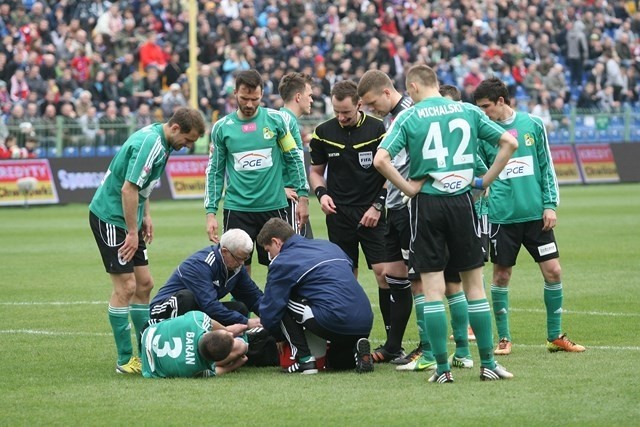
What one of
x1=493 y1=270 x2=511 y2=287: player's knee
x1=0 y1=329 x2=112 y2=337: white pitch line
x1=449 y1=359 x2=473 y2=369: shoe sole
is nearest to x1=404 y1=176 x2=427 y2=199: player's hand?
x1=449 y1=359 x2=473 y2=369: shoe sole

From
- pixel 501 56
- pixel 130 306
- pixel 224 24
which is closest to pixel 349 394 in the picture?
pixel 130 306

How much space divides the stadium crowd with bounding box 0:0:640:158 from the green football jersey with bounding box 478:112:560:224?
21.3 metres

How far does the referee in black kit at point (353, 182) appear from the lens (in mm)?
11016

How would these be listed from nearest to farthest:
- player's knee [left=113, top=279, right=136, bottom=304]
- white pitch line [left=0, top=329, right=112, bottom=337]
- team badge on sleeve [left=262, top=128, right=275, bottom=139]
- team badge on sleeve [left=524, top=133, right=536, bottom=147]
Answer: player's knee [left=113, top=279, right=136, bottom=304]
team badge on sleeve [left=524, top=133, right=536, bottom=147]
team badge on sleeve [left=262, top=128, right=275, bottom=139]
white pitch line [left=0, top=329, right=112, bottom=337]

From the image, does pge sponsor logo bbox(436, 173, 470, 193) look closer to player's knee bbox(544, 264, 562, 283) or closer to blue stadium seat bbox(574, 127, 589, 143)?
player's knee bbox(544, 264, 562, 283)

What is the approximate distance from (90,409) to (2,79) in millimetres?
26205

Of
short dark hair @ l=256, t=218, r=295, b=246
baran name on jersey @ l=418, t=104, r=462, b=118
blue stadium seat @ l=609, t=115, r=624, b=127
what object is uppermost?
baran name on jersey @ l=418, t=104, r=462, b=118

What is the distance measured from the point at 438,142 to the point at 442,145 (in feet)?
0.13

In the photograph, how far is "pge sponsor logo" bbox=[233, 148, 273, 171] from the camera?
11430mm

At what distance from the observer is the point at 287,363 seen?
32.5 feet

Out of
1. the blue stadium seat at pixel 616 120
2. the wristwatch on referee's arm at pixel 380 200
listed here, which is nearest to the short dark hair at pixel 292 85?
the wristwatch on referee's arm at pixel 380 200

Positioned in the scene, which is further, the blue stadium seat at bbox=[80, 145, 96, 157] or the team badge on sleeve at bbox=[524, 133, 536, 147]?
the blue stadium seat at bbox=[80, 145, 96, 157]

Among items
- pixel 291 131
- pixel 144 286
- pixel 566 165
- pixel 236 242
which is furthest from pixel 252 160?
pixel 566 165

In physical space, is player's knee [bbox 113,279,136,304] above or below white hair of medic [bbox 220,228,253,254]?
below
